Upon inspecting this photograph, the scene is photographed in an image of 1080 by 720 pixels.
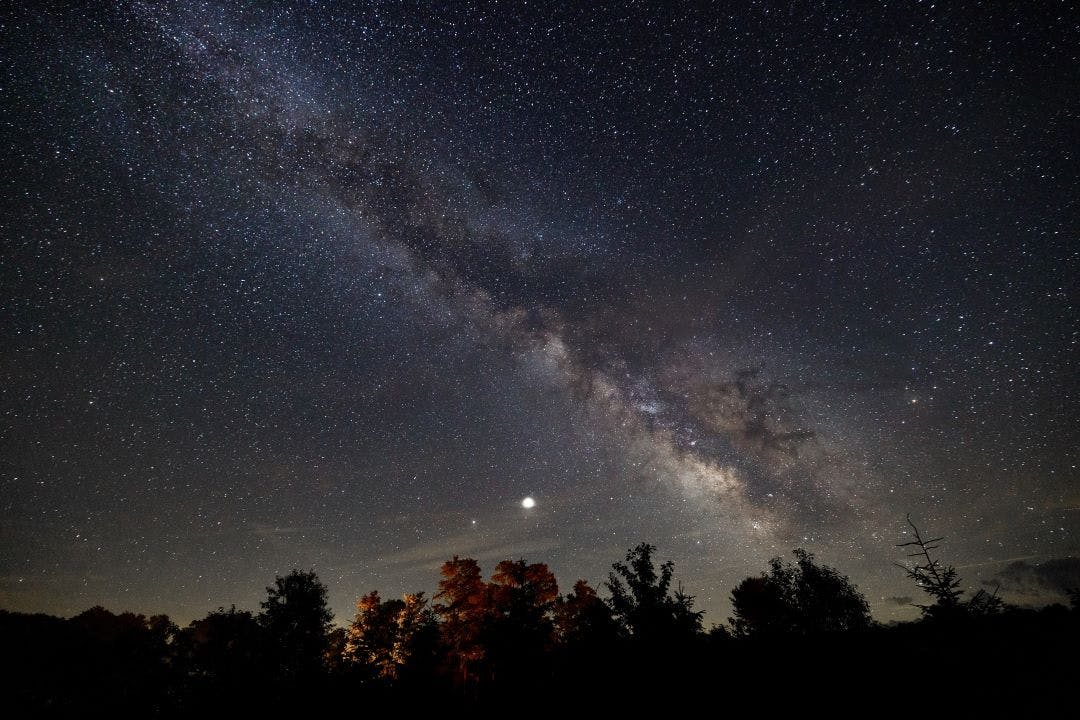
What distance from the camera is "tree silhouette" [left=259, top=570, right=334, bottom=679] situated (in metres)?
25.7

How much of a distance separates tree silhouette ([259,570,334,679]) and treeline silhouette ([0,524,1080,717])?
11 cm

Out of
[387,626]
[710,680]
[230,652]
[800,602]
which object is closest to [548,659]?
[710,680]

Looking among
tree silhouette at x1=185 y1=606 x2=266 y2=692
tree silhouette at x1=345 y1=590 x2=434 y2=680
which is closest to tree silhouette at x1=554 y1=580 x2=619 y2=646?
tree silhouette at x1=345 y1=590 x2=434 y2=680

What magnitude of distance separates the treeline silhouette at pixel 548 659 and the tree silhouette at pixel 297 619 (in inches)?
4.4

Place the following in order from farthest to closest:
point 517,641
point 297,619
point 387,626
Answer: point 387,626, point 297,619, point 517,641

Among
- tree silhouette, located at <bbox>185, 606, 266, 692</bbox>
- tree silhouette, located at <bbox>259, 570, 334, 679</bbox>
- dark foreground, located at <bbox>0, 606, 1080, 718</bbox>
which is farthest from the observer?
tree silhouette, located at <bbox>259, 570, 334, 679</bbox>

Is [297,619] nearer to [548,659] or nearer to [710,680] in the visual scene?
[548,659]

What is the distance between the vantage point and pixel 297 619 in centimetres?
2967

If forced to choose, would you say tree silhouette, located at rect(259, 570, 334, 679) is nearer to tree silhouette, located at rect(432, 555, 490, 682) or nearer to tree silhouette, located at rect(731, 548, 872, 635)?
tree silhouette, located at rect(432, 555, 490, 682)

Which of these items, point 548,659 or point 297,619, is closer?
point 548,659

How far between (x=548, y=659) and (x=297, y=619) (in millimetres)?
20479

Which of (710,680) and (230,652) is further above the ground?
(230,652)

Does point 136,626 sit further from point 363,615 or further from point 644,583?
point 644,583

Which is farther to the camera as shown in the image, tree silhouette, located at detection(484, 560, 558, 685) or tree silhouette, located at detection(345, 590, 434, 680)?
tree silhouette, located at detection(345, 590, 434, 680)
